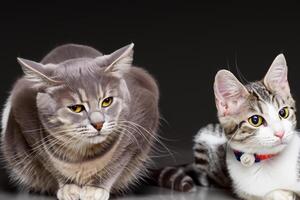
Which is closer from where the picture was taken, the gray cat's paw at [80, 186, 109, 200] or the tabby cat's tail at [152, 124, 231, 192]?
the gray cat's paw at [80, 186, 109, 200]

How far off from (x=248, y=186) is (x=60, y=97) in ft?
2.56

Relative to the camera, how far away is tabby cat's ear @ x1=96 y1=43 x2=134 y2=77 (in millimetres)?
2633

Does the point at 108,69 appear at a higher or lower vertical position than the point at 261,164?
higher

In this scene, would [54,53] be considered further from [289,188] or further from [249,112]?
[289,188]

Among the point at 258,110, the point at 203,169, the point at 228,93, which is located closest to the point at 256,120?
the point at 258,110

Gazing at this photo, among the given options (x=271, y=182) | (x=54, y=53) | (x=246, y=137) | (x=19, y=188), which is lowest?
(x=19, y=188)

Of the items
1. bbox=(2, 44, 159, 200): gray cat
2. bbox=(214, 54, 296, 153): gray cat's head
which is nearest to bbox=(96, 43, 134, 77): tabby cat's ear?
bbox=(2, 44, 159, 200): gray cat

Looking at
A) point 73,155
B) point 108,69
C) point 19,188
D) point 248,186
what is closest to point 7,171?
point 19,188

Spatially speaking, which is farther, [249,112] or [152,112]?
[152,112]

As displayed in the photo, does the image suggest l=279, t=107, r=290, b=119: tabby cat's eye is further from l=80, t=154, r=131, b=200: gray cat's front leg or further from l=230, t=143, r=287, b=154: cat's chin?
l=80, t=154, r=131, b=200: gray cat's front leg

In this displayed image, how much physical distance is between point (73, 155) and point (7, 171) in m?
0.54

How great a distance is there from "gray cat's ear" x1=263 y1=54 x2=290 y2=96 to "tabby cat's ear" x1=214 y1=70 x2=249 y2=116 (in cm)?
10

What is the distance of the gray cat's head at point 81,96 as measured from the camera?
2556mm

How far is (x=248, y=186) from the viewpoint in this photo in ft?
8.87
